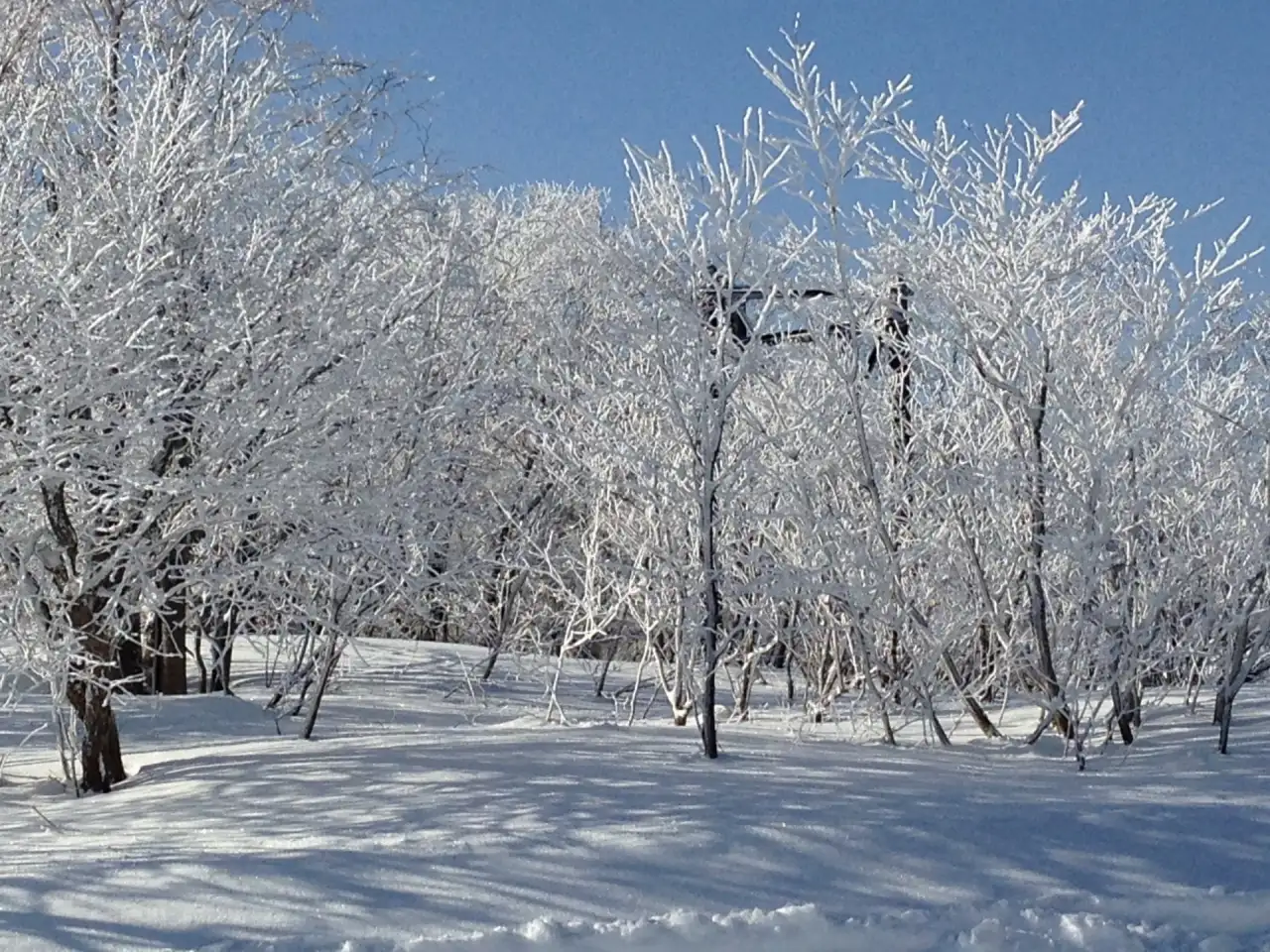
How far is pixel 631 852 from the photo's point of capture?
5.02 meters

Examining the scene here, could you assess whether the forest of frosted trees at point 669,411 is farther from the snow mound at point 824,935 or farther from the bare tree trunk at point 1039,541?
the snow mound at point 824,935

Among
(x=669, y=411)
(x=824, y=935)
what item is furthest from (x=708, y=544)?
(x=824, y=935)

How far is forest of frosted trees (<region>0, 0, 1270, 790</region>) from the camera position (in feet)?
20.2

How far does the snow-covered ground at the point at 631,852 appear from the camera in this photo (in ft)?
14.8

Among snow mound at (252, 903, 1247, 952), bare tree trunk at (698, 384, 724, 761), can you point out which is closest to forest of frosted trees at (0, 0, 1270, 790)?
bare tree trunk at (698, 384, 724, 761)

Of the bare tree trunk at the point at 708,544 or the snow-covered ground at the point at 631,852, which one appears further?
the bare tree trunk at the point at 708,544

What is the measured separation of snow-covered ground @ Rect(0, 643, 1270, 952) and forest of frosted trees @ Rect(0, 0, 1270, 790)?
631 millimetres

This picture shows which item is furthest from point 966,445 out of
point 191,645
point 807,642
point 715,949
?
point 191,645

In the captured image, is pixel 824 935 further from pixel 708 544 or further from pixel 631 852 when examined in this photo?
pixel 708 544

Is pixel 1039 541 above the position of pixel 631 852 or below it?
above

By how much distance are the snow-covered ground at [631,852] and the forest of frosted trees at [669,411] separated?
631 mm

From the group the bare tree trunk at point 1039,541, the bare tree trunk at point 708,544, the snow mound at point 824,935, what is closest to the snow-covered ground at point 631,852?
the snow mound at point 824,935

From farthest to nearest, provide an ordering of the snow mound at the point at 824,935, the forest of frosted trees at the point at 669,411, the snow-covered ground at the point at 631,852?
the forest of frosted trees at the point at 669,411 → the snow-covered ground at the point at 631,852 → the snow mound at the point at 824,935

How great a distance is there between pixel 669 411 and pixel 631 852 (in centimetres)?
236
